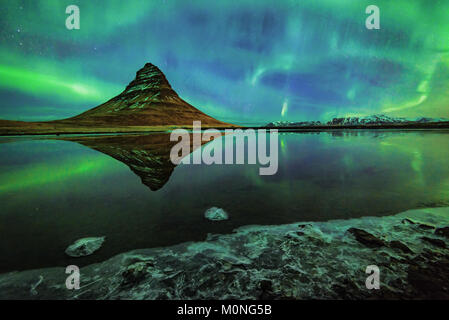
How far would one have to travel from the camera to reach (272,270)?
4133 mm

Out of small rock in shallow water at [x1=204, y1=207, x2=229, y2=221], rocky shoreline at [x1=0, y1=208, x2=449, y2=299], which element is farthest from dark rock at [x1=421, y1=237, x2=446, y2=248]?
small rock in shallow water at [x1=204, y1=207, x2=229, y2=221]

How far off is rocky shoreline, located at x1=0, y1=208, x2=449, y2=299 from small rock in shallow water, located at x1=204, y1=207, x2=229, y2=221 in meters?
1.11

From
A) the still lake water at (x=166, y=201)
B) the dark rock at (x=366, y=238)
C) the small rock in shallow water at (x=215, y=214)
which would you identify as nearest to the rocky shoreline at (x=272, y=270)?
the dark rock at (x=366, y=238)

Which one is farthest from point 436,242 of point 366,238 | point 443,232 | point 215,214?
point 215,214

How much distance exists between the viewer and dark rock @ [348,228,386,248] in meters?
4.88

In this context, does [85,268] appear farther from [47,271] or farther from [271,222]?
[271,222]

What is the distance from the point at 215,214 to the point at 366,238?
4540 millimetres

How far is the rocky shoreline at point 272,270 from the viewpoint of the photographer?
3.56m

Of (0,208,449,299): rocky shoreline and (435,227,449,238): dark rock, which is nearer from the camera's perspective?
(0,208,449,299): rocky shoreline

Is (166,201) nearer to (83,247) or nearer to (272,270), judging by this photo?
(83,247)

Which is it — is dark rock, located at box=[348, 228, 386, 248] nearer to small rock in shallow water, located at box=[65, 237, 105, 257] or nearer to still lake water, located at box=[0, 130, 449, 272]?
still lake water, located at box=[0, 130, 449, 272]

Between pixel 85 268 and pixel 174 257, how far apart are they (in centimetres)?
199

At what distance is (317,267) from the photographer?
417 cm
